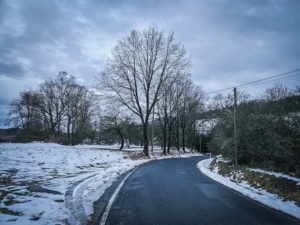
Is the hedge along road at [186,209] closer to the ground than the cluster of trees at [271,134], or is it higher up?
closer to the ground

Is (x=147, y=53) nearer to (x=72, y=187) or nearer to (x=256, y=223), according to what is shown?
(x=72, y=187)

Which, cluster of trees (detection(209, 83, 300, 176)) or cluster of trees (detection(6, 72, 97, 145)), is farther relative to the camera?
cluster of trees (detection(6, 72, 97, 145))

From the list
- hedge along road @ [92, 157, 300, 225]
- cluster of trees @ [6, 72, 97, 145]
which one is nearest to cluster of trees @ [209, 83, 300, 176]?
hedge along road @ [92, 157, 300, 225]

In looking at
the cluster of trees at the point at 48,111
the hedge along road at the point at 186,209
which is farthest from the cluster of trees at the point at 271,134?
the cluster of trees at the point at 48,111

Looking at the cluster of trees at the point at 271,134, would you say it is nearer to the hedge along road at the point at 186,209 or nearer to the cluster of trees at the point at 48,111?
the hedge along road at the point at 186,209

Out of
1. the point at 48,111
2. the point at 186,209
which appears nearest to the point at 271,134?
the point at 186,209

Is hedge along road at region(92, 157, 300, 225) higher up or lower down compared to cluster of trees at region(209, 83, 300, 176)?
lower down

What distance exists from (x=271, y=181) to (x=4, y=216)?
28.5 feet

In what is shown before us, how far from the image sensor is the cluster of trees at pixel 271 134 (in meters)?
8.07

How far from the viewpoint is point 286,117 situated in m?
8.43

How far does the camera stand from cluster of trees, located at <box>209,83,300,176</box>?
26.5 ft

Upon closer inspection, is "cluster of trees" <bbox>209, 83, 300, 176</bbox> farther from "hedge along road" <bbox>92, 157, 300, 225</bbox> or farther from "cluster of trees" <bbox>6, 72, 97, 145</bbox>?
"cluster of trees" <bbox>6, 72, 97, 145</bbox>

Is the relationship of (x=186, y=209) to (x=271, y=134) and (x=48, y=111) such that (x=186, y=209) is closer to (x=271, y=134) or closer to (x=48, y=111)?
(x=271, y=134)

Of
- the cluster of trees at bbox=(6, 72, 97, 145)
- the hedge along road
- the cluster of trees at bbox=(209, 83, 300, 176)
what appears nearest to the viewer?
the hedge along road
